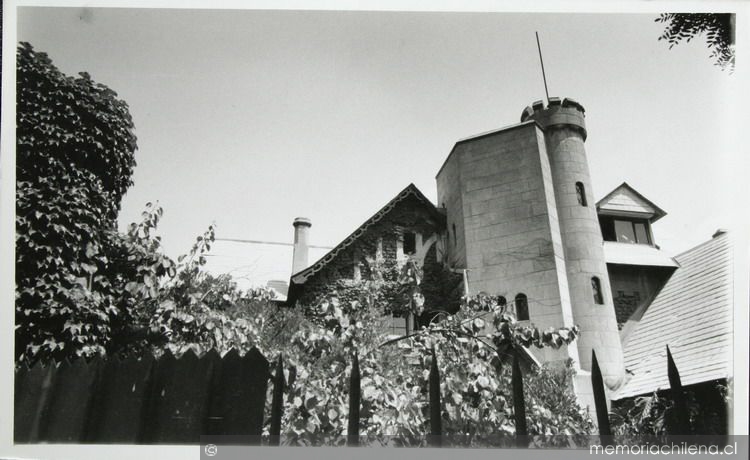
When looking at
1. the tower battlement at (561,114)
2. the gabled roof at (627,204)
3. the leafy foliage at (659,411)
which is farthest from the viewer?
the gabled roof at (627,204)

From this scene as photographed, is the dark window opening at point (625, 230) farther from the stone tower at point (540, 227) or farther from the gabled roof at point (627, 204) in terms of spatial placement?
the stone tower at point (540, 227)

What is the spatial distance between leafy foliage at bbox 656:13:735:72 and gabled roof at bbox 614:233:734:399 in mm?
6464

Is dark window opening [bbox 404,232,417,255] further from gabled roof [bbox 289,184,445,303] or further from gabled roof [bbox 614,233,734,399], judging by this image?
gabled roof [bbox 614,233,734,399]

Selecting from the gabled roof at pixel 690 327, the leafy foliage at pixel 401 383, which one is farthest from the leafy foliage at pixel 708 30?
the gabled roof at pixel 690 327

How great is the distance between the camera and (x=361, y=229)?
14180mm

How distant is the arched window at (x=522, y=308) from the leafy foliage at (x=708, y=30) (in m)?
7.53

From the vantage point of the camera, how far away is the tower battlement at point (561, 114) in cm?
1419

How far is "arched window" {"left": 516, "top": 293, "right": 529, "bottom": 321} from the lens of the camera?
1230 cm

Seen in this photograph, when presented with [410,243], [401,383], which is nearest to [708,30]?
[401,383]

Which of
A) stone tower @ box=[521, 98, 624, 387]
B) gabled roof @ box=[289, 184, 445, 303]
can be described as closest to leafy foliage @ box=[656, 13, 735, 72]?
stone tower @ box=[521, 98, 624, 387]

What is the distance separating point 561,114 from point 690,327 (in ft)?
22.3

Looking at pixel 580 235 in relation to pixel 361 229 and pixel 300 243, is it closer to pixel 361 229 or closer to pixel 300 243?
pixel 361 229

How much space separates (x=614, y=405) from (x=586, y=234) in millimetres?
4564

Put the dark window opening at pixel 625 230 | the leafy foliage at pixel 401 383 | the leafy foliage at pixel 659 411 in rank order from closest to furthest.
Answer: the leafy foliage at pixel 401 383 < the leafy foliage at pixel 659 411 < the dark window opening at pixel 625 230
